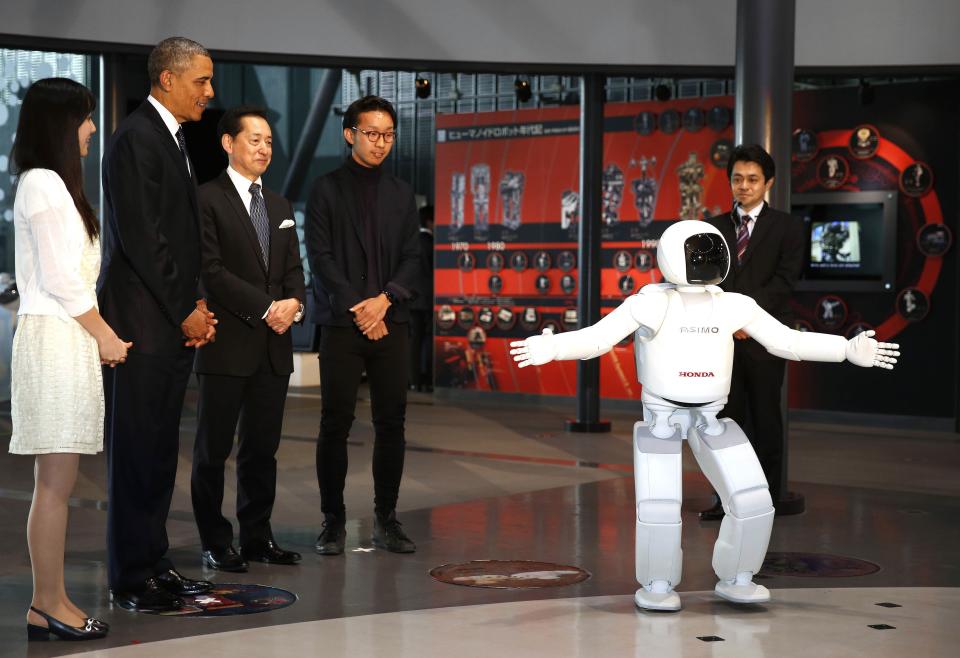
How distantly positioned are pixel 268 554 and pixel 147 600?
814mm

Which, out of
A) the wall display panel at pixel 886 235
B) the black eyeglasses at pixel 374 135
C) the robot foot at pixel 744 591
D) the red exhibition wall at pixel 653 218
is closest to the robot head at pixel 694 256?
the robot foot at pixel 744 591

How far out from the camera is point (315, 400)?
488 inches

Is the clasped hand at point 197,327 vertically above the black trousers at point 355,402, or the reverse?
the clasped hand at point 197,327

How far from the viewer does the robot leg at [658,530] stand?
402 cm

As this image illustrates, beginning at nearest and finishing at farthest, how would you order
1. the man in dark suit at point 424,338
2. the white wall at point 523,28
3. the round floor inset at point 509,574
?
the round floor inset at point 509,574, the white wall at point 523,28, the man in dark suit at point 424,338

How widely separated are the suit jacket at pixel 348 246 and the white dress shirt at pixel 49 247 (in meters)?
1.44

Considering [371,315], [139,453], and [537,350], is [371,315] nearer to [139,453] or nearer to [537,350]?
[537,350]

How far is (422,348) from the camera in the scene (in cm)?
1347

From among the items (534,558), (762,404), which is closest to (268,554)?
(534,558)

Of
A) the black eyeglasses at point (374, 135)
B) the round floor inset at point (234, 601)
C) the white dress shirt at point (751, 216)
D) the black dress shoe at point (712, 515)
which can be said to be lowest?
the black dress shoe at point (712, 515)

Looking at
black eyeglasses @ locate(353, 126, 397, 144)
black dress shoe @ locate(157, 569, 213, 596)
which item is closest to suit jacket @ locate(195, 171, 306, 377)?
black eyeglasses @ locate(353, 126, 397, 144)

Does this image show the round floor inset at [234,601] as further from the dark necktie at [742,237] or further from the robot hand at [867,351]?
the dark necktie at [742,237]

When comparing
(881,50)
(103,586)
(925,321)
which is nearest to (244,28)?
(881,50)

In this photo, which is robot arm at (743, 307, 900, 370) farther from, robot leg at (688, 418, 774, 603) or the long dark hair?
the long dark hair
